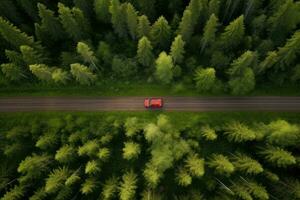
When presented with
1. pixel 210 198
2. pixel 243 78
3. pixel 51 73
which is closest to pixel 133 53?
pixel 51 73

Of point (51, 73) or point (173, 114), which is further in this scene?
point (173, 114)

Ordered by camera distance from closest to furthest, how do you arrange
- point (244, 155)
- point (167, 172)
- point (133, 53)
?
point (244, 155) → point (167, 172) → point (133, 53)

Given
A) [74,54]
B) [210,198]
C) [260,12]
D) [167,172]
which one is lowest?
[210,198]

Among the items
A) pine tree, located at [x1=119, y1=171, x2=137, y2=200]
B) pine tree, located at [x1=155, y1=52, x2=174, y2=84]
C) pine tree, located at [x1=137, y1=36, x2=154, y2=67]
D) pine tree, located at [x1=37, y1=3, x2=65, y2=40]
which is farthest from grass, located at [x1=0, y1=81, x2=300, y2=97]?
pine tree, located at [x1=119, y1=171, x2=137, y2=200]

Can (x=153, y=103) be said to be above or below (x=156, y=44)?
below

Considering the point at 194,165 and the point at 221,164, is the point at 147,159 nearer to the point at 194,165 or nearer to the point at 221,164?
the point at 194,165

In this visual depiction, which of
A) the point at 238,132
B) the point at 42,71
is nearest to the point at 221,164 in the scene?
the point at 238,132

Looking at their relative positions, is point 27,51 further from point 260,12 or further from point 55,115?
point 260,12
